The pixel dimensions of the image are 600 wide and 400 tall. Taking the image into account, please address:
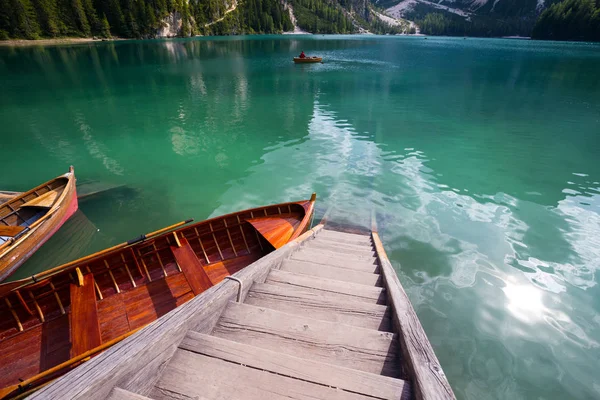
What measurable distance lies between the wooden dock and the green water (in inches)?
A: 183

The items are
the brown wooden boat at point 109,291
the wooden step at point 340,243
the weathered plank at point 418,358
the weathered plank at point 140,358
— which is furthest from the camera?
the wooden step at point 340,243

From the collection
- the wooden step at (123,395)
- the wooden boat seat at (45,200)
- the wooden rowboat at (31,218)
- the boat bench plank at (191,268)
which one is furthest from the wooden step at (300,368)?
the wooden boat seat at (45,200)

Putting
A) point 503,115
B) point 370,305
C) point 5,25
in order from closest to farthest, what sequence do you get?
point 370,305
point 503,115
point 5,25

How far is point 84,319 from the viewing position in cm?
541

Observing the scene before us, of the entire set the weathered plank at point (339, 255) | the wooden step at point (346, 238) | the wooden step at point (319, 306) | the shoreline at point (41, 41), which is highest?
the shoreline at point (41, 41)

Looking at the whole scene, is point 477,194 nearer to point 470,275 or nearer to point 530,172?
point 530,172

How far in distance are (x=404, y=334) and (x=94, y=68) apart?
226 feet

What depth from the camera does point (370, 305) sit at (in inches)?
155

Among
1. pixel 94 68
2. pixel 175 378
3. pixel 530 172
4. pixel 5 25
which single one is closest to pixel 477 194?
pixel 530 172

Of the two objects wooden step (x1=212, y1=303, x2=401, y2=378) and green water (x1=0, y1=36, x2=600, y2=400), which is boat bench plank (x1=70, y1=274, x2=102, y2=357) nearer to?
wooden step (x1=212, y1=303, x2=401, y2=378)

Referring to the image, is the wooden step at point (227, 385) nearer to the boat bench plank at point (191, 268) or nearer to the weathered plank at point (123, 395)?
the weathered plank at point (123, 395)

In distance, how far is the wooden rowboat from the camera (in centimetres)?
823

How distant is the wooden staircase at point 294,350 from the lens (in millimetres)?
2396

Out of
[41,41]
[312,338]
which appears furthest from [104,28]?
[312,338]
